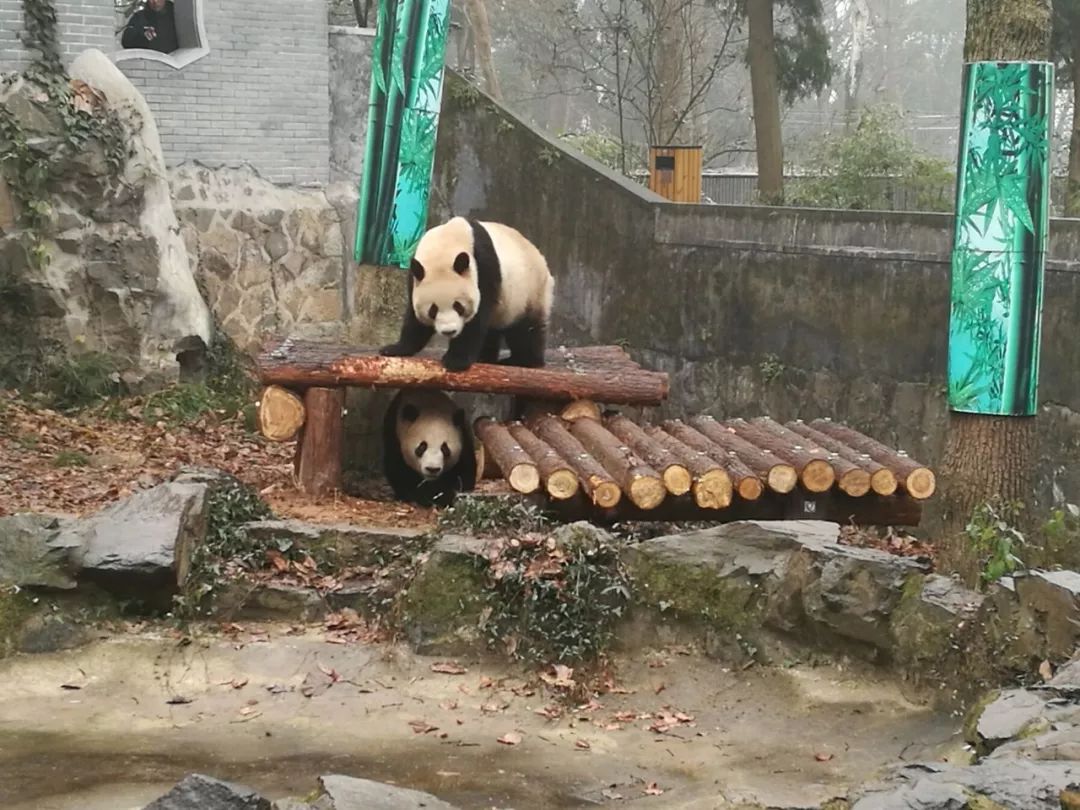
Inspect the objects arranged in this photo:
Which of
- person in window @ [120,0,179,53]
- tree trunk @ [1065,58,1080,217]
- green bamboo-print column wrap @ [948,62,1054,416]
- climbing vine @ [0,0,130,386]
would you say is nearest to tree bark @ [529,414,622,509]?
green bamboo-print column wrap @ [948,62,1054,416]

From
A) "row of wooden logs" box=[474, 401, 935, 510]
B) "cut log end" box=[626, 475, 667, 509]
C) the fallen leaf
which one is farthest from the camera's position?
"row of wooden logs" box=[474, 401, 935, 510]

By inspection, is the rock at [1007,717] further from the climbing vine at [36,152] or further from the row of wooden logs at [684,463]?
the climbing vine at [36,152]

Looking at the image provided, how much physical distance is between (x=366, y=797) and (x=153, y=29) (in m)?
9.48

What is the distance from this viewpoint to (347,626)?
619 centimetres

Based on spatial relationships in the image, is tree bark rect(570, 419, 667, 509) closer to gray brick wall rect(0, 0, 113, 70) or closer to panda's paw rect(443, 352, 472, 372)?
panda's paw rect(443, 352, 472, 372)

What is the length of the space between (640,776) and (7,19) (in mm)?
8263

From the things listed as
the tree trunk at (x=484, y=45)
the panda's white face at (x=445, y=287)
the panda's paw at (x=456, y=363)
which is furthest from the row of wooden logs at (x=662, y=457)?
the tree trunk at (x=484, y=45)

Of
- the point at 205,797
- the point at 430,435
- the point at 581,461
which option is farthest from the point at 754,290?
the point at 205,797

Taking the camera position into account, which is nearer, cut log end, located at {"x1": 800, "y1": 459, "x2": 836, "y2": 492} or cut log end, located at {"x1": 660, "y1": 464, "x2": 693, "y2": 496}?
cut log end, located at {"x1": 660, "y1": 464, "x2": 693, "y2": 496}

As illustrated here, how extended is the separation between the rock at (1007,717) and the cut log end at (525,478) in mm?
2976

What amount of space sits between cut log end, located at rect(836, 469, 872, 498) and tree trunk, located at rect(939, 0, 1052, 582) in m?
0.76

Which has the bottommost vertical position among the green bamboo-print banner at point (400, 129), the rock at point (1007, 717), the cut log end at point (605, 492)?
the rock at point (1007, 717)

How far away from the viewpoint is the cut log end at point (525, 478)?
22.3ft

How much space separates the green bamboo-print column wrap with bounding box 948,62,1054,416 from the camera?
5863 mm
